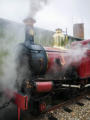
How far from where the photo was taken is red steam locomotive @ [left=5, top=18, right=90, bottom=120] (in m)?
3.09

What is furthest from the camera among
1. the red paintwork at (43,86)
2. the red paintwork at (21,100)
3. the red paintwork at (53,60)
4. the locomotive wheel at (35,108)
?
the red paintwork at (53,60)

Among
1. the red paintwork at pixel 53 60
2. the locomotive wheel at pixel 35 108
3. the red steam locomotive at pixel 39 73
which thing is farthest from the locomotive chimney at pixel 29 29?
the locomotive wheel at pixel 35 108

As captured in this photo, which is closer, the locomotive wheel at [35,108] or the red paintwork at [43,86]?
the red paintwork at [43,86]

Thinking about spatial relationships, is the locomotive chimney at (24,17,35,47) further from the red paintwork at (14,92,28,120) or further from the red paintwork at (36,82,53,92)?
the red paintwork at (14,92,28,120)

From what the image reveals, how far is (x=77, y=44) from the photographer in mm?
5141

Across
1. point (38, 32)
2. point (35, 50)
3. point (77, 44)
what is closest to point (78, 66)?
point (77, 44)

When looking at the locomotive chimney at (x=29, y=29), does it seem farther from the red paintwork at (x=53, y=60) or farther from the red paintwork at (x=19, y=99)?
the red paintwork at (x=19, y=99)

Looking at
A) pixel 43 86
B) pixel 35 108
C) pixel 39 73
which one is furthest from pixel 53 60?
pixel 35 108

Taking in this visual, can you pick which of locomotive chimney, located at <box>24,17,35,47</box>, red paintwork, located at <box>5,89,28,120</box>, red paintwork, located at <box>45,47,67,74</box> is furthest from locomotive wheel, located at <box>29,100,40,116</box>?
locomotive chimney, located at <box>24,17,35,47</box>

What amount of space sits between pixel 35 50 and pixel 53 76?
1150mm

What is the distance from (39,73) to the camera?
3.44 metres

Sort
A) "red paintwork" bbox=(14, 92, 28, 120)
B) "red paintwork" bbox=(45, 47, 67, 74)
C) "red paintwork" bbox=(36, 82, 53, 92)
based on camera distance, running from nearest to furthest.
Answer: "red paintwork" bbox=(14, 92, 28, 120) < "red paintwork" bbox=(36, 82, 53, 92) < "red paintwork" bbox=(45, 47, 67, 74)

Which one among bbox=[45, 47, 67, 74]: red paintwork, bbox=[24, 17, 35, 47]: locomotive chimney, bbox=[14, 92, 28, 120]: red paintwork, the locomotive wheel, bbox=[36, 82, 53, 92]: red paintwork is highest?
bbox=[24, 17, 35, 47]: locomotive chimney

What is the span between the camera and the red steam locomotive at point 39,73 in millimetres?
3094
